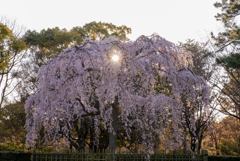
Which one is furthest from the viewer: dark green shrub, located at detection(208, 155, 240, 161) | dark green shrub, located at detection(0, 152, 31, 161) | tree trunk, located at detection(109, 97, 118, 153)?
dark green shrub, located at detection(208, 155, 240, 161)

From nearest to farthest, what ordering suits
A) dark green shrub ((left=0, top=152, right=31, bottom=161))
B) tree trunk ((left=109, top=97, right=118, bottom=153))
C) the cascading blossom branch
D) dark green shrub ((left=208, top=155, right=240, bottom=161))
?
1. the cascading blossom branch
2. tree trunk ((left=109, top=97, right=118, bottom=153))
3. dark green shrub ((left=0, top=152, right=31, bottom=161))
4. dark green shrub ((left=208, top=155, right=240, bottom=161))

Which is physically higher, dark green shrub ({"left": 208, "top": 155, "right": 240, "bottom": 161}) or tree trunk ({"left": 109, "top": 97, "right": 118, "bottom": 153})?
tree trunk ({"left": 109, "top": 97, "right": 118, "bottom": 153})

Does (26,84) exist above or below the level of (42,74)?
above

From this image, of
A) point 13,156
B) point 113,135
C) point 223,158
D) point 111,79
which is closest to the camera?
point 111,79

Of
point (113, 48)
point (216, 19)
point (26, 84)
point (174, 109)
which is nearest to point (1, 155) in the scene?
point (113, 48)

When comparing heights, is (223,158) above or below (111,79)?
below

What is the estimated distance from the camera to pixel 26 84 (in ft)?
73.3

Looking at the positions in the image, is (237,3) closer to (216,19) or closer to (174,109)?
(216,19)

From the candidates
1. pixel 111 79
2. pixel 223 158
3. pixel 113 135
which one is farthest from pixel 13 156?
pixel 223 158

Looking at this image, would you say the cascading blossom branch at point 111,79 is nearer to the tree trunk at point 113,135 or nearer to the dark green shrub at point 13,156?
the tree trunk at point 113,135

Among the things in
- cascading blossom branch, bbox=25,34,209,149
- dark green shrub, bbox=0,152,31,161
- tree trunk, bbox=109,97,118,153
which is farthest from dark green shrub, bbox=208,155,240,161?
dark green shrub, bbox=0,152,31,161

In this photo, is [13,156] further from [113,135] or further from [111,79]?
[111,79]

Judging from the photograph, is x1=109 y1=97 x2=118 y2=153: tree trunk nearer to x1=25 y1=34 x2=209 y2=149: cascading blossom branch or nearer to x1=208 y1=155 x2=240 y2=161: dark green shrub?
x1=25 y1=34 x2=209 y2=149: cascading blossom branch

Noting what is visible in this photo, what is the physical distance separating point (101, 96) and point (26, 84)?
17.3 metres
